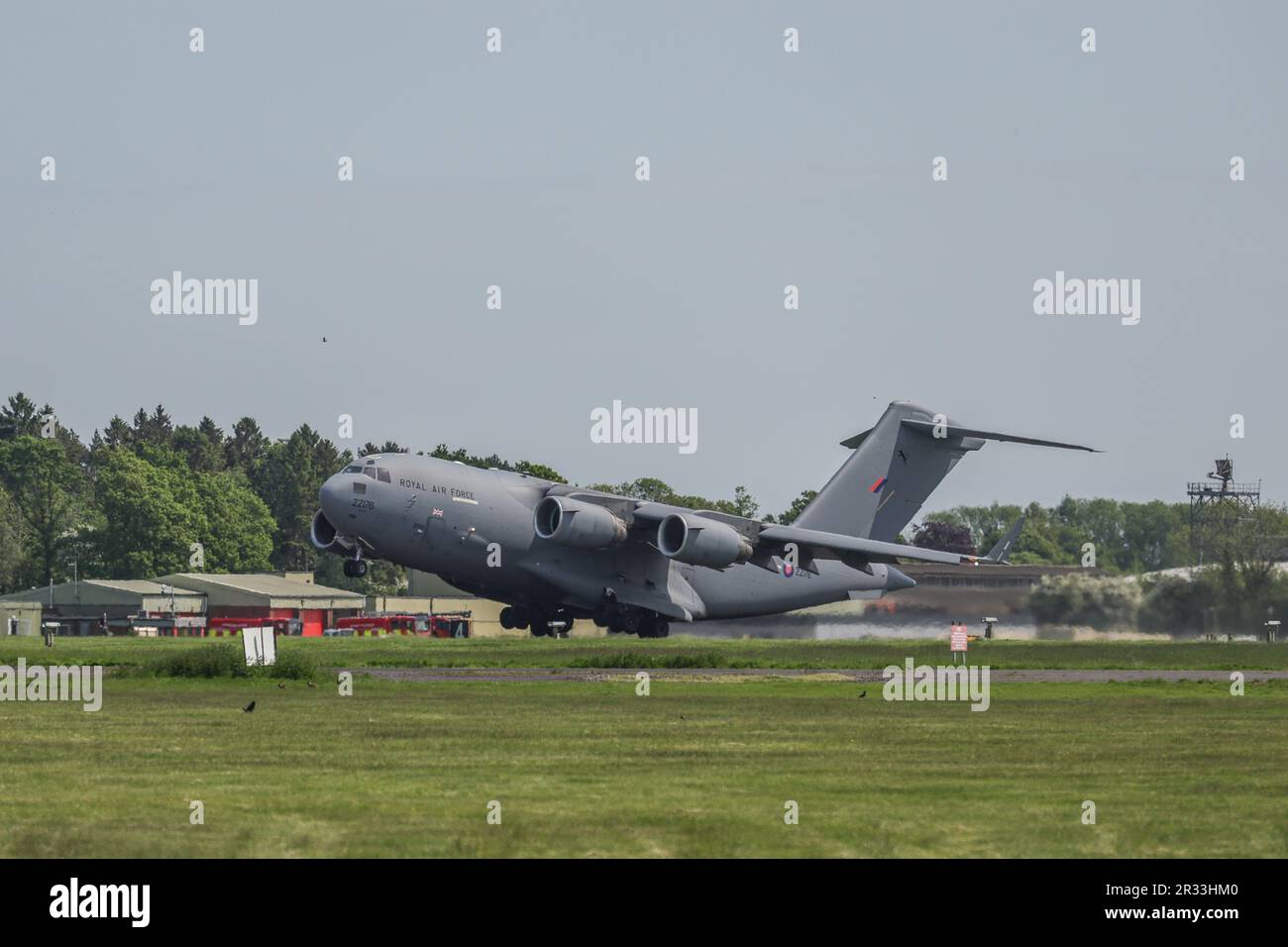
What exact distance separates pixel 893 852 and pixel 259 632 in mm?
28192

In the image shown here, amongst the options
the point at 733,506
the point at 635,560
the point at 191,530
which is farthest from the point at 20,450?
the point at 635,560

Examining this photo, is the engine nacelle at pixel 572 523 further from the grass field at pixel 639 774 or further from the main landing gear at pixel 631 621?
the grass field at pixel 639 774

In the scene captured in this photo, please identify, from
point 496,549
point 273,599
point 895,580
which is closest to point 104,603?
point 273,599

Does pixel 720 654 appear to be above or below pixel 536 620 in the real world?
below

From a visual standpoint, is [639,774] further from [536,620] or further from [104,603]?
[104,603]

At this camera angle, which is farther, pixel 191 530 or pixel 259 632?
pixel 191 530

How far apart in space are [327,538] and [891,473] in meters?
20.3

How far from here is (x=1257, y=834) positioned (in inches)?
638

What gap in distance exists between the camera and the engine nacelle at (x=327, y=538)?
51.3 m

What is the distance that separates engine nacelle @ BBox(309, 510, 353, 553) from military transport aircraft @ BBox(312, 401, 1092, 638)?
0.04m

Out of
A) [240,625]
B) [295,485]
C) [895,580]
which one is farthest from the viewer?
[295,485]

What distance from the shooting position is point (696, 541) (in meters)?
52.7

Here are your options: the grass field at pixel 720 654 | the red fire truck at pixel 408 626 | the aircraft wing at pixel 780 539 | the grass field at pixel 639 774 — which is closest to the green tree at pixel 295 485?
the red fire truck at pixel 408 626
